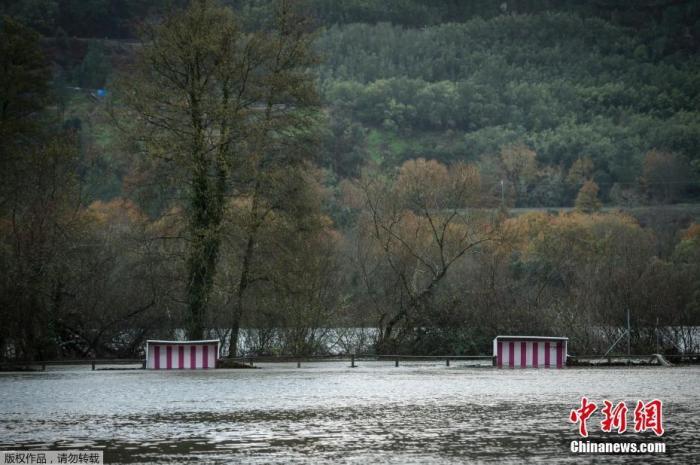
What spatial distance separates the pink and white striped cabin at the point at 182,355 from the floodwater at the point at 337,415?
406 cm

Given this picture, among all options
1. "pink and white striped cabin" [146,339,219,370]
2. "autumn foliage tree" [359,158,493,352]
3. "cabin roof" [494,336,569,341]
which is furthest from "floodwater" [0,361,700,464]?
"autumn foliage tree" [359,158,493,352]

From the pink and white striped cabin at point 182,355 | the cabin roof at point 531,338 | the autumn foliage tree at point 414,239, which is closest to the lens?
the pink and white striped cabin at point 182,355

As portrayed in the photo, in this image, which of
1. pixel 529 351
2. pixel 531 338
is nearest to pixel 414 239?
pixel 529 351

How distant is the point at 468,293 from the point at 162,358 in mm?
15473

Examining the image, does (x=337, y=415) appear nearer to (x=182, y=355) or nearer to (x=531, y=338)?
(x=182, y=355)

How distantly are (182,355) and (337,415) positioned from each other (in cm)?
2376

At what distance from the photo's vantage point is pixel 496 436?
23906 millimetres

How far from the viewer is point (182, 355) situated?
Result: 2025 inches

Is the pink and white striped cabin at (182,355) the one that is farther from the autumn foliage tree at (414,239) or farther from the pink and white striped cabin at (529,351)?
the pink and white striped cabin at (529,351)

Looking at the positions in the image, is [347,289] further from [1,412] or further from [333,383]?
[1,412]

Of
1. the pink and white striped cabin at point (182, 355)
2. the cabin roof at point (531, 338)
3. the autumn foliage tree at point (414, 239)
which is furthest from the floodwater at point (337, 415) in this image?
the autumn foliage tree at point (414, 239)

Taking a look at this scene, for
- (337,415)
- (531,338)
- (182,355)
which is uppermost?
(531,338)

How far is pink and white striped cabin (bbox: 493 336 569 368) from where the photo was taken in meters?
51.1

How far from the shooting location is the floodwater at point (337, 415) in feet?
71.6
